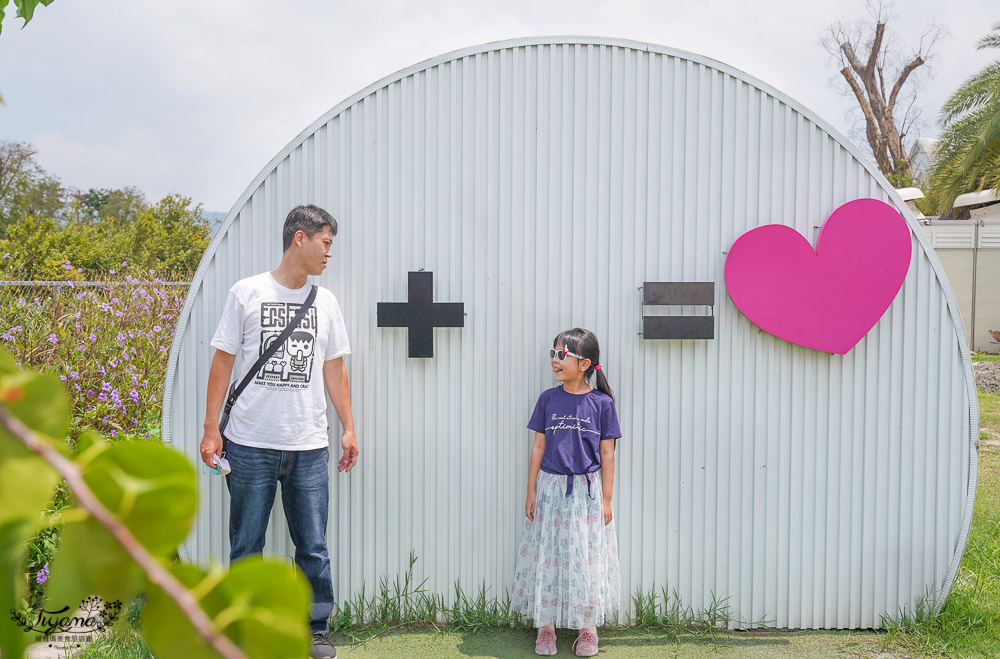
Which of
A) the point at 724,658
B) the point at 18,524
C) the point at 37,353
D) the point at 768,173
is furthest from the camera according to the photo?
the point at 37,353

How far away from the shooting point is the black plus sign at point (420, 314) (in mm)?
3754

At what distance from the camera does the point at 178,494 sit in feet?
1.00

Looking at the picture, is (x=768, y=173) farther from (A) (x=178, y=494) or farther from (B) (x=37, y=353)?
(B) (x=37, y=353)

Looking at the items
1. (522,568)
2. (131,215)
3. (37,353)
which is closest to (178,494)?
(522,568)

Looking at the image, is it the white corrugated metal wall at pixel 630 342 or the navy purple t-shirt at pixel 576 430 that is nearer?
the navy purple t-shirt at pixel 576 430

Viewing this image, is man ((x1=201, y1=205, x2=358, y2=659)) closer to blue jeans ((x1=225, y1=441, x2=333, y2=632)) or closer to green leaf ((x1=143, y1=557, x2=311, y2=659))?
blue jeans ((x1=225, y1=441, x2=333, y2=632))

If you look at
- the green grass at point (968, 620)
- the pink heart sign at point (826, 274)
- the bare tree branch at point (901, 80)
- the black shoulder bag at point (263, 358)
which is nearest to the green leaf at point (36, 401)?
the black shoulder bag at point (263, 358)

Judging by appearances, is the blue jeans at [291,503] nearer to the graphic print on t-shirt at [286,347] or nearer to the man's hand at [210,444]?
the man's hand at [210,444]

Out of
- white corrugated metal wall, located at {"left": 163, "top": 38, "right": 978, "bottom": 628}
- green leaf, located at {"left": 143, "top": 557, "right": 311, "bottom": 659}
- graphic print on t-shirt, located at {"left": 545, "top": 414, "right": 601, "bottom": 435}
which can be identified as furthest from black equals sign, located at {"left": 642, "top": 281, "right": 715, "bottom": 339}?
green leaf, located at {"left": 143, "top": 557, "right": 311, "bottom": 659}

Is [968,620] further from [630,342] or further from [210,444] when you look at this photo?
[210,444]

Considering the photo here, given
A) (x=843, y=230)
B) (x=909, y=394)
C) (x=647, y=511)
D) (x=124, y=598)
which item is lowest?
(x=647, y=511)

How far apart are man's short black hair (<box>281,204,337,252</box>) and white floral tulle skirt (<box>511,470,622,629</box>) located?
1535mm

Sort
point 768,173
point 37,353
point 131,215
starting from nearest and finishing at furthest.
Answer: point 768,173, point 37,353, point 131,215

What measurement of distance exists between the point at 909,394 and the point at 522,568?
2099 mm
